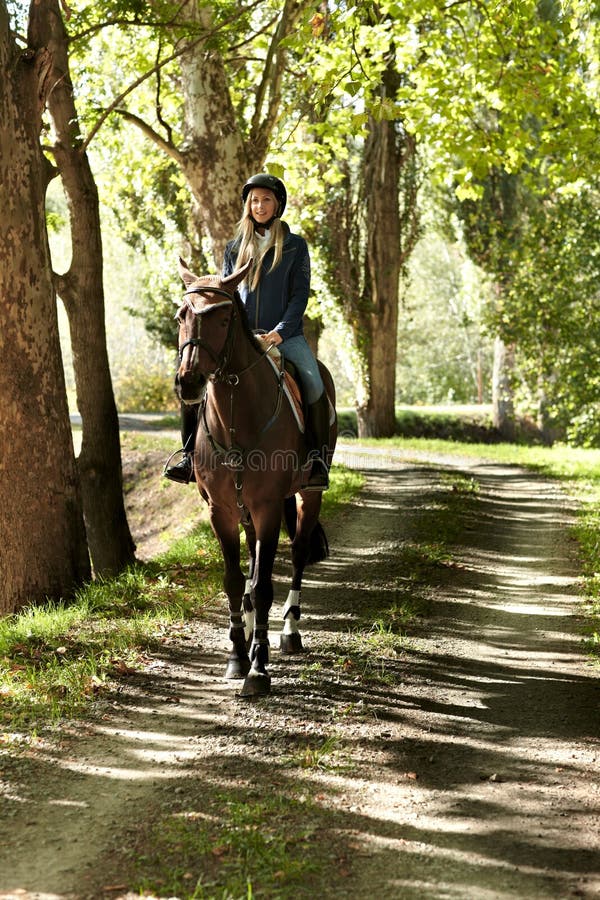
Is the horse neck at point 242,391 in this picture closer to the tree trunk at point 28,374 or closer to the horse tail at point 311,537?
the horse tail at point 311,537

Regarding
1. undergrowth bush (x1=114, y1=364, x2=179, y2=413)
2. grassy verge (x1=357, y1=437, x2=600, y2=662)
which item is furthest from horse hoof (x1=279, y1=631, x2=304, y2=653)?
undergrowth bush (x1=114, y1=364, x2=179, y2=413)

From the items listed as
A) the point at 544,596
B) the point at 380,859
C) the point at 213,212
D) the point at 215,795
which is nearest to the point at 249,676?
the point at 215,795

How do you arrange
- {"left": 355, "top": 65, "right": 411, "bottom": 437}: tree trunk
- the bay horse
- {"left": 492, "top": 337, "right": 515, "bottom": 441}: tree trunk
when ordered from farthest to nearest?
{"left": 492, "top": 337, "right": 515, "bottom": 441}: tree trunk
{"left": 355, "top": 65, "right": 411, "bottom": 437}: tree trunk
the bay horse

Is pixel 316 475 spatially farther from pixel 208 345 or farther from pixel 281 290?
pixel 208 345

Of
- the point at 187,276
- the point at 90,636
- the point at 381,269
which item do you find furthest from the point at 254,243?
the point at 381,269

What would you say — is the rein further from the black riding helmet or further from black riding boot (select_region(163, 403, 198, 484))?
the black riding helmet

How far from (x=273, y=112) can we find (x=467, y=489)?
6940mm

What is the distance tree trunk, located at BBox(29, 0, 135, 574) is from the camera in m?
11.8

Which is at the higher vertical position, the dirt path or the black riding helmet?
the black riding helmet

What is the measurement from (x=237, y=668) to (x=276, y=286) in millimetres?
2930

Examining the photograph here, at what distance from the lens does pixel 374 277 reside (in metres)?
26.8

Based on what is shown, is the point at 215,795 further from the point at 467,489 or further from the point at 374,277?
the point at 374,277

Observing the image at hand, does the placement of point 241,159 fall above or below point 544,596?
above

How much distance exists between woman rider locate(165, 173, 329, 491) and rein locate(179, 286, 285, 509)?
358 millimetres
